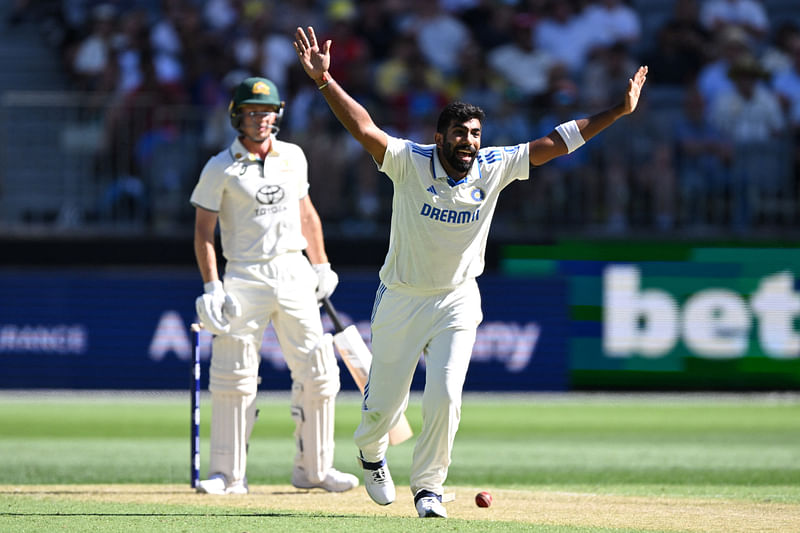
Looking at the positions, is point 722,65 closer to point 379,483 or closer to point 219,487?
point 219,487

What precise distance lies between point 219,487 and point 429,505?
1794mm

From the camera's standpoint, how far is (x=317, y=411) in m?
8.23

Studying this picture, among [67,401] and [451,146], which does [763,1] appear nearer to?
[67,401]

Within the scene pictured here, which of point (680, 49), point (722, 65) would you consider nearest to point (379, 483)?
point (722, 65)

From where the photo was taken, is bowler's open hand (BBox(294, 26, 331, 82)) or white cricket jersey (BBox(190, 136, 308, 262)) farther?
white cricket jersey (BBox(190, 136, 308, 262))

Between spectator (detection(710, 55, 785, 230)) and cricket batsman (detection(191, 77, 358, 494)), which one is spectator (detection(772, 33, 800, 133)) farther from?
cricket batsman (detection(191, 77, 358, 494))

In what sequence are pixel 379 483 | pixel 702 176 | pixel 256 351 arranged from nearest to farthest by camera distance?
1. pixel 379 483
2. pixel 256 351
3. pixel 702 176

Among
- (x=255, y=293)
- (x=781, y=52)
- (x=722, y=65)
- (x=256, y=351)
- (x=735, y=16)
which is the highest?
(x=735, y=16)

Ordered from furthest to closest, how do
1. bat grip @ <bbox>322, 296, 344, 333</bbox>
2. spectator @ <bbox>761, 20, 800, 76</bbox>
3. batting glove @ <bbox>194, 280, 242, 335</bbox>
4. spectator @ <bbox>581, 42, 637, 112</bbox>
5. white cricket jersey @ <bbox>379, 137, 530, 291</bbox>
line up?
spectator @ <bbox>761, 20, 800, 76</bbox> < spectator @ <bbox>581, 42, 637, 112</bbox> < bat grip @ <bbox>322, 296, 344, 333</bbox> < batting glove @ <bbox>194, 280, 242, 335</bbox> < white cricket jersey @ <bbox>379, 137, 530, 291</bbox>

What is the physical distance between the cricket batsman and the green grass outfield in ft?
1.07

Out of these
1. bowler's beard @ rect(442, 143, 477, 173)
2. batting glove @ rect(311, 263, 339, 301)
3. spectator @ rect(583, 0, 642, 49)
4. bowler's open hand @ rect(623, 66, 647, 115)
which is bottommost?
batting glove @ rect(311, 263, 339, 301)

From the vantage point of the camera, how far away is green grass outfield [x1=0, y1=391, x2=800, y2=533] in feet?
22.4

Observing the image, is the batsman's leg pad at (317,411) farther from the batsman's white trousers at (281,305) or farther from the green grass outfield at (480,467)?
the green grass outfield at (480,467)

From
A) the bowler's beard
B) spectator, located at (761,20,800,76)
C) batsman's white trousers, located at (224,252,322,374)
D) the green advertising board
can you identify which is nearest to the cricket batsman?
batsman's white trousers, located at (224,252,322,374)
